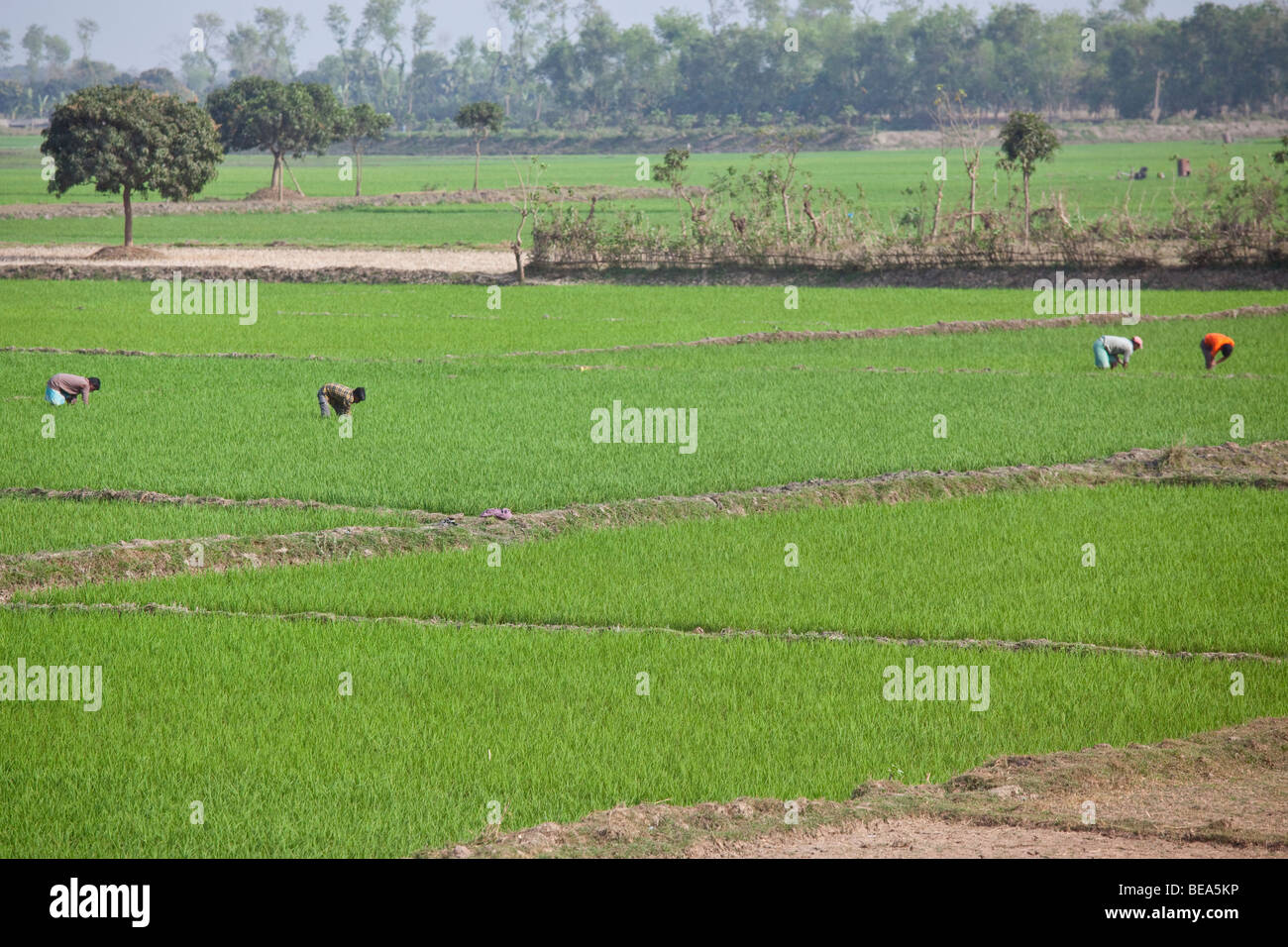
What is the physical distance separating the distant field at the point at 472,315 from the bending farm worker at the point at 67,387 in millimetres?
4881

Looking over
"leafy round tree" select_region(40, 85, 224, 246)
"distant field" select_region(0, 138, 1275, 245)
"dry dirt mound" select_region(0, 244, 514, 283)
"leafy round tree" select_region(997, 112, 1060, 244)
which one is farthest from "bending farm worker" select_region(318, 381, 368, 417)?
"leafy round tree" select_region(40, 85, 224, 246)

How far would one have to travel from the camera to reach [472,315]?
2559 cm

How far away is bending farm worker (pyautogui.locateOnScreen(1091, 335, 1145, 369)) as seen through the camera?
18.6 m

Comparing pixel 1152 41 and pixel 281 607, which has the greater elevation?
pixel 1152 41

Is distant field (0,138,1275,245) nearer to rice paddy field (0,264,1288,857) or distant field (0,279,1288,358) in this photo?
distant field (0,279,1288,358)

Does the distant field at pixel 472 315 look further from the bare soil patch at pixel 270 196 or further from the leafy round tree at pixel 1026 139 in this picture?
the bare soil patch at pixel 270 196

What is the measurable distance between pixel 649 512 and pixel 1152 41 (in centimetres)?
10590

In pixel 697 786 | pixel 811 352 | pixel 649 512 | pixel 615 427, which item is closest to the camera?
pixel 697 786

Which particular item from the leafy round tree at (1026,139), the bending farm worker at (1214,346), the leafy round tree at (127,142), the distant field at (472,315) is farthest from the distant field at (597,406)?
the leafy round tree at (127,142)

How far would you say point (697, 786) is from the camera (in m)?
6.03

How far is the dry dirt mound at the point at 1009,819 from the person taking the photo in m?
5.28

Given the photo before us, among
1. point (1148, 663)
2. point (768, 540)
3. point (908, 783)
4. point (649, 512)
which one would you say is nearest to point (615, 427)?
point (649, 512)

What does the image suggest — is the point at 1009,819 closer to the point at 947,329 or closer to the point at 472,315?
the point at 947,329
